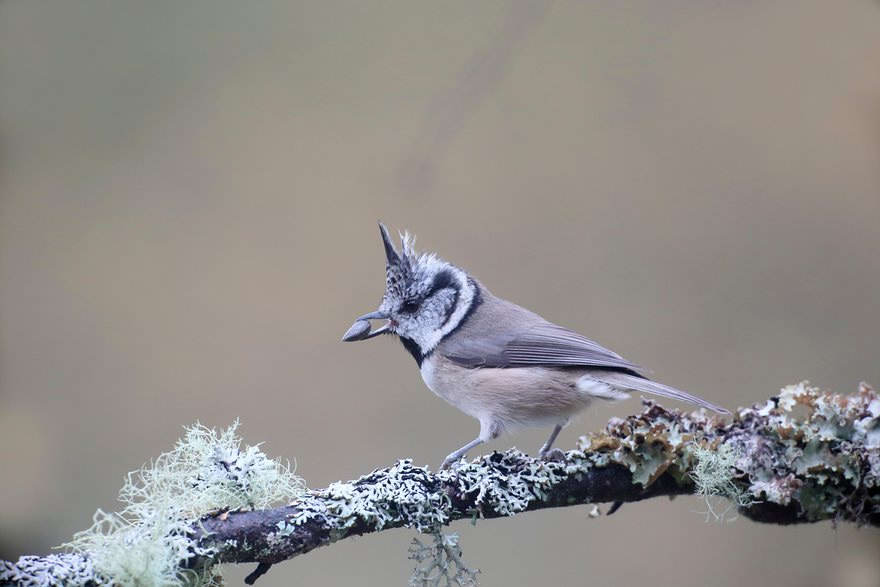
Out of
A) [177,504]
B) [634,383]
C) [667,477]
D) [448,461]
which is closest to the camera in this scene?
[177,504]

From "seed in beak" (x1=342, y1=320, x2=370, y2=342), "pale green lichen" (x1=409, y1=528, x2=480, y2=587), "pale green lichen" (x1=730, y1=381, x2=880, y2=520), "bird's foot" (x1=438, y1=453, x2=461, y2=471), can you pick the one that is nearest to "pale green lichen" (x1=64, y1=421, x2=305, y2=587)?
"pale green lichen" (x1=409, y1=528, x2=480, y2=587)

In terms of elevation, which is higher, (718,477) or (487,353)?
(487,353)

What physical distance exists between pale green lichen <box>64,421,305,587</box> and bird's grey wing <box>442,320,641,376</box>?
0.96 metres

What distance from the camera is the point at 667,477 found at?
2.09 m

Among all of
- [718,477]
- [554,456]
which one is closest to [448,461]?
[554,456]

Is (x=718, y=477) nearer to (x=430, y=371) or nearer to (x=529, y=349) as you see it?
(x=529, y=349)

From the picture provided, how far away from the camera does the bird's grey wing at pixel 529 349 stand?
2.56m

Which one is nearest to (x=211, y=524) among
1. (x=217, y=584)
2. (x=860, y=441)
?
(x=217, y=584)

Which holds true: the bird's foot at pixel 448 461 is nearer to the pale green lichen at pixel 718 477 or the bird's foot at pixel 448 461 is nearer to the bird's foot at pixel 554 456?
the bird's foot at pixel 554 456

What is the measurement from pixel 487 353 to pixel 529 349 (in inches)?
5.7

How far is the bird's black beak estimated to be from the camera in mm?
2510

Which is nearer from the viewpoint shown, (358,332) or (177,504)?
(177,504)

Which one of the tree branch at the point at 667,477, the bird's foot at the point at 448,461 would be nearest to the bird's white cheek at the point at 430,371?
the bird's foot at the point at 448,461

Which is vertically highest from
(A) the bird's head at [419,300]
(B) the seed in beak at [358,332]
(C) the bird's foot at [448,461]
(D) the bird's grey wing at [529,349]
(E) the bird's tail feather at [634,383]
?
(A) the bird's head at [419,300]
